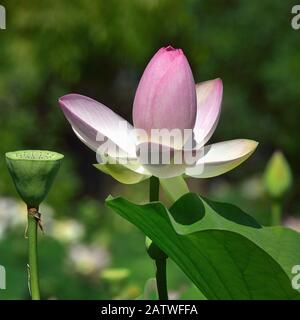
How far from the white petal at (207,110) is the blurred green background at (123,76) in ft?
4.61

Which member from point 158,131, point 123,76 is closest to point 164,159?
point 158,131

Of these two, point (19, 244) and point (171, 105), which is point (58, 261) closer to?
point (19, 244)

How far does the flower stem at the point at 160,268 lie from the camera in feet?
1.26

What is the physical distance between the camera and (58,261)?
1778 millimetres

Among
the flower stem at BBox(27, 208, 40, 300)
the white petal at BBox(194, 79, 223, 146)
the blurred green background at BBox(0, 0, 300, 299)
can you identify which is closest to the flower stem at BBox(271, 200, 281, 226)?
the white petal at BBox(194, 79, 223, 146)

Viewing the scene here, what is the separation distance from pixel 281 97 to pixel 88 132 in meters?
3.81

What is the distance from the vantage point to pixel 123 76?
4.37 meters

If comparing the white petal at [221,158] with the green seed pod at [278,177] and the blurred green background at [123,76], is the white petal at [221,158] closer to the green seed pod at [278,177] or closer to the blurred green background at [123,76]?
the green seed pod at [278,177]

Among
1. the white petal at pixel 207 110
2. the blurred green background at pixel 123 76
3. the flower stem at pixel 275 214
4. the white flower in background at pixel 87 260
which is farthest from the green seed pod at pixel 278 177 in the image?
the blurred green background at pixel 123 76

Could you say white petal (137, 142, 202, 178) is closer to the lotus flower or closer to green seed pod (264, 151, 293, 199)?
the lotus flower

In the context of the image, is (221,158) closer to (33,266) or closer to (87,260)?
(33,266)

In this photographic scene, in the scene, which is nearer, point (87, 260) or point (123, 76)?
point (87, 260)

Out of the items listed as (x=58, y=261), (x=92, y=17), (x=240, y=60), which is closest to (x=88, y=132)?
(x=58, y=261)

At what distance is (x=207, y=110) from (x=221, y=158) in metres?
0.04
